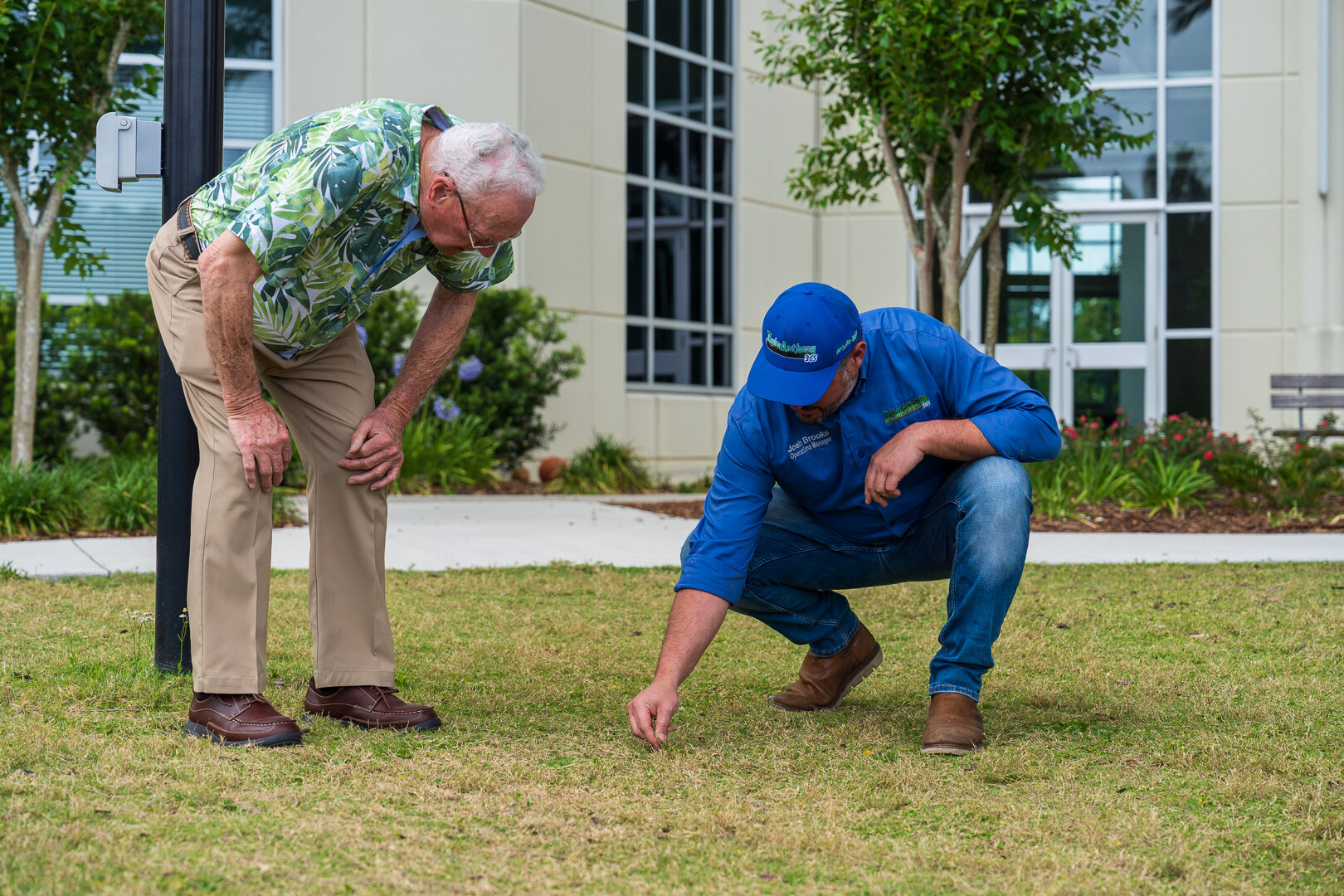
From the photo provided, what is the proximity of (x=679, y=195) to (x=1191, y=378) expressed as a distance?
5.77m

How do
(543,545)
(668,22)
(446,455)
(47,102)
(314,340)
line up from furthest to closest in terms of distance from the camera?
(668,22), (446,455), (47,102), (543,545), (314,340)

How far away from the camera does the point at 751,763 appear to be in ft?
9.14

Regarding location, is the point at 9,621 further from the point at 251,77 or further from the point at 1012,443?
the point at 251,77

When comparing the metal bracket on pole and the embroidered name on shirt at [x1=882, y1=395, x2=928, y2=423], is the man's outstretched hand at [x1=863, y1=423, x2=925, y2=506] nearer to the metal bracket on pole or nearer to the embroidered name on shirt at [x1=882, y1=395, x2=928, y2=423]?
the embroidered name on shirt at [x1=882, y1=395, x2=928, y2=423]

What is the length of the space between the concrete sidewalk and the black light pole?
2.21 meters

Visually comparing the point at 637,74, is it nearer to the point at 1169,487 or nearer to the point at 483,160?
the point at 1169,487

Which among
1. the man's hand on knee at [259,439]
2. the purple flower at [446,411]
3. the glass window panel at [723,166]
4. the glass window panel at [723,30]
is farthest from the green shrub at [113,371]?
the man's hand on knee at [259,439]

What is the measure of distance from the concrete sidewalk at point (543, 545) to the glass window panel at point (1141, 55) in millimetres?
7490

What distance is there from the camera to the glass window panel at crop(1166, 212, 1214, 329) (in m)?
13.3

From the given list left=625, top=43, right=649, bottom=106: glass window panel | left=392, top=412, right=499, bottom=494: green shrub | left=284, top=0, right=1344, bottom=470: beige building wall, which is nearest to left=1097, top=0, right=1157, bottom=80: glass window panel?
left=284, top=0, right=1344, bottom=470: beige building wall

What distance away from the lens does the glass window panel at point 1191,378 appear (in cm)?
1327

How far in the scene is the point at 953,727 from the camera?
2.88m

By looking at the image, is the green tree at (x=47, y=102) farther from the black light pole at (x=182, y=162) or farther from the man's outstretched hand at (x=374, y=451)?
the man's outstretched hand at (x=374, y=451)

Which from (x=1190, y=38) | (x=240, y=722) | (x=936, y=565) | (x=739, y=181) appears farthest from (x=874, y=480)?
(x=1190, y=38)
